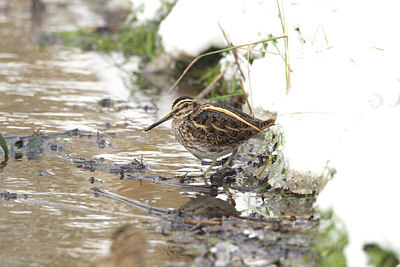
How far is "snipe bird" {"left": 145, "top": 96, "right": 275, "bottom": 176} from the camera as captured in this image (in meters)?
5.50

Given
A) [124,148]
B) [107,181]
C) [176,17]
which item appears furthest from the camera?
[176,17]

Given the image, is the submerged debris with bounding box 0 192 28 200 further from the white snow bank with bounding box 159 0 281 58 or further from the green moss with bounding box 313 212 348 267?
the white snow bank with bounding box 159 0 281 58

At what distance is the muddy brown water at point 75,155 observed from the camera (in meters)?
4.07

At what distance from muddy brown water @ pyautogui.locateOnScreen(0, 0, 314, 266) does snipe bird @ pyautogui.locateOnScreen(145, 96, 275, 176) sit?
299 mm

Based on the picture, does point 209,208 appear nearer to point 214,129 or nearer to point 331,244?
point 214,129

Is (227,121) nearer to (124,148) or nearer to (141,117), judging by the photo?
(124,148)

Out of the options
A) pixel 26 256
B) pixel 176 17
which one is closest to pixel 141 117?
pixel 176 17

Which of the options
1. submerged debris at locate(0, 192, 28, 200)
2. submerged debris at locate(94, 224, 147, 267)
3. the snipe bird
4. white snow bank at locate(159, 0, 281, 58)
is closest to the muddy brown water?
submerged debris at locate(0, 192, 28, 200)

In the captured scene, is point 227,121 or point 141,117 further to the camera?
point 141,117

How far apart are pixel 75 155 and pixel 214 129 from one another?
1.42 meters

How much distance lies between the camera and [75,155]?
19.7ft

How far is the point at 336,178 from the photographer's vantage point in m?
3.77

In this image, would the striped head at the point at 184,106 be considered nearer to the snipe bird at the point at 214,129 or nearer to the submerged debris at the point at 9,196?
the snipe bird at the point at 214,129

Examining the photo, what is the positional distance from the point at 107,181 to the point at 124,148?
1025 mm
